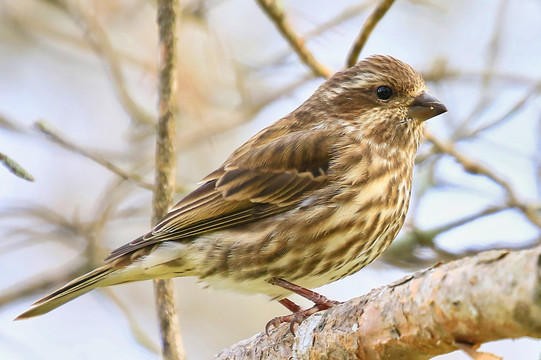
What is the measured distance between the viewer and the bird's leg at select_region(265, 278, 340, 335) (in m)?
3.82

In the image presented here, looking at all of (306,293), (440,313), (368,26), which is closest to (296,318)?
(306,293)

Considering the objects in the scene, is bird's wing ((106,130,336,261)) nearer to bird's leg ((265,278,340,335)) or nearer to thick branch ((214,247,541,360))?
bird's leg ((265,278,340,335))

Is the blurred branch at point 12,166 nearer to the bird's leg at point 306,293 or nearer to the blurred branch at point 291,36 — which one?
the bird's leg at point 306,293

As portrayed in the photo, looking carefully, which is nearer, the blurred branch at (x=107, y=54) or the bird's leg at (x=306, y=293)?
the bird's leg at (x=306, y=293)

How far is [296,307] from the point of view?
470 cm

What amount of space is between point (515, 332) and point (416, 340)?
486 mm

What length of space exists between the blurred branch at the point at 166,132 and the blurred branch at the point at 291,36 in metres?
0.68

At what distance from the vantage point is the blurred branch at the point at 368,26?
461cm

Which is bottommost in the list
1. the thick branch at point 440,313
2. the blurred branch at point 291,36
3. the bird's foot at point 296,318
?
the thick branch at point 440,313

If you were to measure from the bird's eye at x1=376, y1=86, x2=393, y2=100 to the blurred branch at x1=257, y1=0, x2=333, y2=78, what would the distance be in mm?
533

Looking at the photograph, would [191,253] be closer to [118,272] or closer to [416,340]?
A: [118,272]

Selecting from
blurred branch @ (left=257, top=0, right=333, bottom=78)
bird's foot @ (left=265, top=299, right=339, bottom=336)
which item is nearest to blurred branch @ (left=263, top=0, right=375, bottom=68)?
blurred branch @ (left=257, top=0, right=333, bottom=78)

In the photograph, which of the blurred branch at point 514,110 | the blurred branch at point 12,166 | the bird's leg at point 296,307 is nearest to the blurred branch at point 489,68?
the blurred branch at point 514,110

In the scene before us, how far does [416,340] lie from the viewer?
2.76 m
